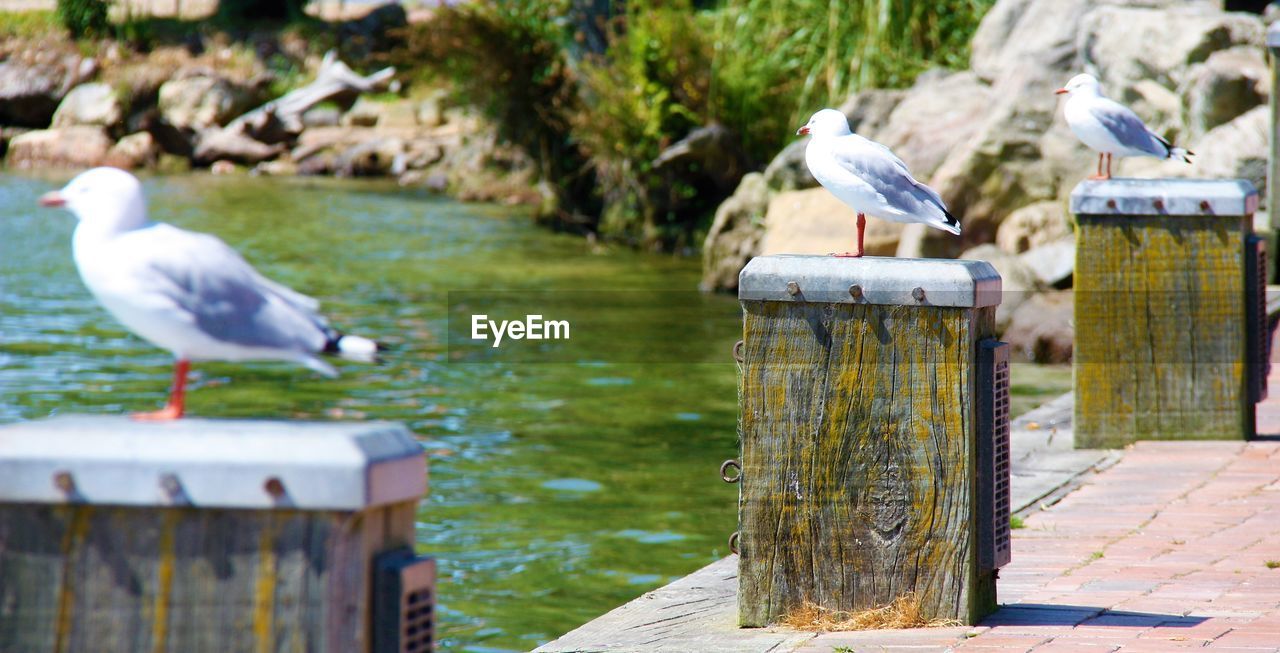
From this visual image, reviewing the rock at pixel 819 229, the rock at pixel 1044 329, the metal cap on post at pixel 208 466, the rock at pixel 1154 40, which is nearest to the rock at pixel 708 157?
the rock at pixel 819 229

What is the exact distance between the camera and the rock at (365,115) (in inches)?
1228

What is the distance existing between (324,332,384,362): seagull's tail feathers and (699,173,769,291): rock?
1243 centimetres

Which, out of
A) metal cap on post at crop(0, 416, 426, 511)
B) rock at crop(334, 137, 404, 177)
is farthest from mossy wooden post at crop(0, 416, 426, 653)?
rock at crop(334, 137, 404, 177)

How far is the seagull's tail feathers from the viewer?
272 centimetres

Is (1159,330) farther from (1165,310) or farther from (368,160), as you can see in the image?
(368,160)

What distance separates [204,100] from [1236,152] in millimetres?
23717

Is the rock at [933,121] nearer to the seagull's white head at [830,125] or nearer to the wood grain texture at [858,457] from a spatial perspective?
the seagull's white head at [830,125]

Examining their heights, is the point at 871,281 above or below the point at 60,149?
below

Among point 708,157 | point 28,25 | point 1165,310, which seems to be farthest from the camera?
point 28,25

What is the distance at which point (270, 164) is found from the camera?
95.1ft

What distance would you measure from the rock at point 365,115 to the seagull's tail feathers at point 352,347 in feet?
94.3

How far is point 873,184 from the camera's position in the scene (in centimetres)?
491

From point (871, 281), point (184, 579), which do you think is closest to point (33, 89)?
point (871, 281)

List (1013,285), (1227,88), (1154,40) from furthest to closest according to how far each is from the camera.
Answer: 1. (1154,40)
2. (1227,88)
3. (1013,285)
